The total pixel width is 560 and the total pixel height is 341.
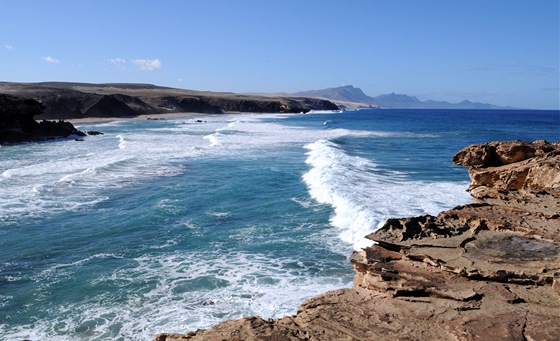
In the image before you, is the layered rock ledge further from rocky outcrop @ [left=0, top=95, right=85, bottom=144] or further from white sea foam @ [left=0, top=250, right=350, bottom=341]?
rocky outcrop @ [left=0, top=95, right=85, bottom=144]

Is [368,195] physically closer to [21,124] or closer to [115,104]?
[21,124]

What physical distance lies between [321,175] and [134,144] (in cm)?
2158

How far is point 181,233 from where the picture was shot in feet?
46.0

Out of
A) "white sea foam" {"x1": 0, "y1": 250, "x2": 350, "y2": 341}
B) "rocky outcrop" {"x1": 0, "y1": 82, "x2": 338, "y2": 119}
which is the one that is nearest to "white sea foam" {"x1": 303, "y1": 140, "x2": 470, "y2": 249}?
"white sea foam" {"x1": 0, "y1": 250, "x2": 350, "y2": 341}

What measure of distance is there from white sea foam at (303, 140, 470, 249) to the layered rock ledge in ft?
17.1

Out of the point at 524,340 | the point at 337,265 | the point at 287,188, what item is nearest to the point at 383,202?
the point at 287,188

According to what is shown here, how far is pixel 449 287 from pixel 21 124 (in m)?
44.1

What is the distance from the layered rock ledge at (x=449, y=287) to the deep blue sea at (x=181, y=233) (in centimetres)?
308

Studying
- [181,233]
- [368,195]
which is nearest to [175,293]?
[181,233]

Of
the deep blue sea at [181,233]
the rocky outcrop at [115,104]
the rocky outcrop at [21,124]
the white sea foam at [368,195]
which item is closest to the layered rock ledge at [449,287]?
the deep blue sea at [181,233]

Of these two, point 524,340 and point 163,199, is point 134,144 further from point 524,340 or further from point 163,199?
point 524,340

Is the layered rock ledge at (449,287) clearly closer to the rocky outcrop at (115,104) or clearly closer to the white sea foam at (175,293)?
the white sea foam at (175,293)

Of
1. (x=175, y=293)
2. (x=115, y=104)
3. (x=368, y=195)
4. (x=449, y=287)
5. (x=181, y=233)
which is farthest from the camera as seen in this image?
(x=115, y=104)

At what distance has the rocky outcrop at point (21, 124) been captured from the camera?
39.9 m
